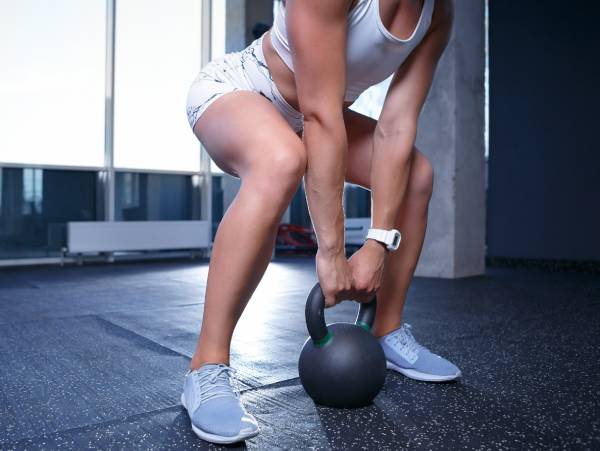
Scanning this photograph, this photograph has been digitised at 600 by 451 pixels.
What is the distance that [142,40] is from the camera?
16.0 ft

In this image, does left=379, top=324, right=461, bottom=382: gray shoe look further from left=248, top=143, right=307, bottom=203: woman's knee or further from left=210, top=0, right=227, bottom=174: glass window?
left=210, top=0, right=227, bottom=174: glass window

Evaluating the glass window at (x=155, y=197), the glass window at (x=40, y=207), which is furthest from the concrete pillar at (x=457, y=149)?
the glass window at (x=40, y=207)

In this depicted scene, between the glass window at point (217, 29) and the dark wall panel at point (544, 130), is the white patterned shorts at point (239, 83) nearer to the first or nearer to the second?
the dark wall panel at point (544, 130)

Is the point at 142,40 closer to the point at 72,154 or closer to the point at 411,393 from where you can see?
the point at 72,154

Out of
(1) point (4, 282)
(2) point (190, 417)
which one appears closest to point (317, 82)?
(2) point (190, 417)

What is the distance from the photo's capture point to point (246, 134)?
883mm

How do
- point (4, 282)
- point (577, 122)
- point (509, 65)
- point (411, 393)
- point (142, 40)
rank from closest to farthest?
point (411, 393) < point (4, 282) < point (577, 122) < point (509, 65) < point (142, 40)

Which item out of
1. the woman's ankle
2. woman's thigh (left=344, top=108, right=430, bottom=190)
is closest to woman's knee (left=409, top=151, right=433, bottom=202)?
woman's thigh (left=344, top=108, right=430, bottom=190)

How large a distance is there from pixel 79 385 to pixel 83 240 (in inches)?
143

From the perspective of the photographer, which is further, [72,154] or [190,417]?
[72,154]

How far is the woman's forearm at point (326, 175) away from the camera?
856 mm

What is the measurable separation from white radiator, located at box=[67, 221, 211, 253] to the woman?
3783 millimetres

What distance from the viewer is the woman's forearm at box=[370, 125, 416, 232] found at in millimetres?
999

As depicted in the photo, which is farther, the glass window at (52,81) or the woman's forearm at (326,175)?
the glass window at (52,81)
